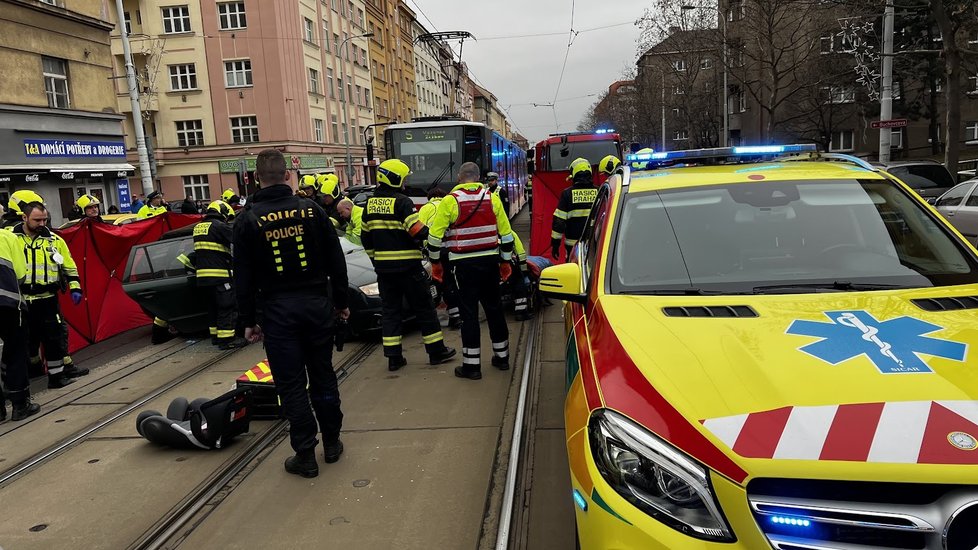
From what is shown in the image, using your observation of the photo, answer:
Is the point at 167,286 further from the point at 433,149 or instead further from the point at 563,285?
the point at 433,149

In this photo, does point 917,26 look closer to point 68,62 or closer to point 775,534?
point 68,62

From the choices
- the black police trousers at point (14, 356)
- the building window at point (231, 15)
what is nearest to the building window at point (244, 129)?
the building window at point (231, 15)

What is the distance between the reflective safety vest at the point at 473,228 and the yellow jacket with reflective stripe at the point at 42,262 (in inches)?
157

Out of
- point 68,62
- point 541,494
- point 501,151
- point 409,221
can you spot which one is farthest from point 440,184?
point 541,494

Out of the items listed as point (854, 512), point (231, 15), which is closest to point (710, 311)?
point (854, 512)

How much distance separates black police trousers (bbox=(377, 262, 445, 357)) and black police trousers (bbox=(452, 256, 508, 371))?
1.60ft

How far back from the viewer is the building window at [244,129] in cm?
3738

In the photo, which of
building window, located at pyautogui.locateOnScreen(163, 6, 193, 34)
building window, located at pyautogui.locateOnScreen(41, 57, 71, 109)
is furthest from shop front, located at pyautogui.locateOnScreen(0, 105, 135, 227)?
building window, located at pyautogui.locateOnScreen(163, 6, 193, 34)

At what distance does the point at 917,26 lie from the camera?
33.4 m

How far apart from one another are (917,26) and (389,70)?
40.5m

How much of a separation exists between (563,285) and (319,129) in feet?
135

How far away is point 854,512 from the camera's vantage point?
5.60 feet

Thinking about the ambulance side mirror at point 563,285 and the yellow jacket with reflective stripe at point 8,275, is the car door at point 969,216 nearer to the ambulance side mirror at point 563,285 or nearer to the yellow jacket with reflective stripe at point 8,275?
the ambulance side mirror at point 563,285

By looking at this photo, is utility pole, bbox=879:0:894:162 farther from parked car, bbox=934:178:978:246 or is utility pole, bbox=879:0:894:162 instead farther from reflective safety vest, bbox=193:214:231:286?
reflective safety vest, bbox=193:214:231:286
